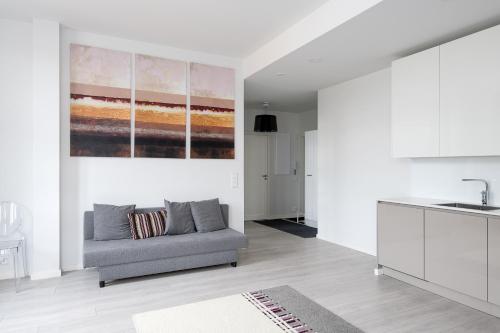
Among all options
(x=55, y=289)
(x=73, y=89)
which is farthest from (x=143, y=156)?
(x=55, y=289)

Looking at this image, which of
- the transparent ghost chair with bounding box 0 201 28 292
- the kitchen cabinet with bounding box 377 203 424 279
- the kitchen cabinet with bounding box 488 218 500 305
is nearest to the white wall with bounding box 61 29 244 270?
the transparent ghost chair with bounding box 0 201 28 292

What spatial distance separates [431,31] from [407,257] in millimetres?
2278

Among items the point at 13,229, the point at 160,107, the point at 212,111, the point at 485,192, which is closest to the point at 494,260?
the point at 485,192

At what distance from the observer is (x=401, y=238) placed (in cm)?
341

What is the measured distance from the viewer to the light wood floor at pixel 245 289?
2.51 meters

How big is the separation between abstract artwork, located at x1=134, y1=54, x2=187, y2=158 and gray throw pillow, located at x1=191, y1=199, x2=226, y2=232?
0.72m

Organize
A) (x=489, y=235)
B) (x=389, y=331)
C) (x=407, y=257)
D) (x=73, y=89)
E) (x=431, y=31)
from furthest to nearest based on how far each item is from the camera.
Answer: (x=73, y=89) < (x=407, y=257) < (x=431, y=31) < (x=489, y=235) < (x=389, y=331)

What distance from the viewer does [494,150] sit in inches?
110

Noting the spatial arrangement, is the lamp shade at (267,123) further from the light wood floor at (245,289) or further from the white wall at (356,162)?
the light wood floor at (245,289)

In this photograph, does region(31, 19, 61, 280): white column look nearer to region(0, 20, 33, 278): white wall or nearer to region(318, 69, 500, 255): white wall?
region(0, 20, 33, 278): white wall

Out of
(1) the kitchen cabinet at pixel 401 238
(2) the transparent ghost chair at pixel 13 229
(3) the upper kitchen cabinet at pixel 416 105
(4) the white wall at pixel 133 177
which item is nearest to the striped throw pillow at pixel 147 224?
(4) the white wall at pixel 133 177

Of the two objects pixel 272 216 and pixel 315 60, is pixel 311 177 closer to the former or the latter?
pixel 272 216

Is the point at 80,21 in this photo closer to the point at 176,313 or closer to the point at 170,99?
the point at 170,99

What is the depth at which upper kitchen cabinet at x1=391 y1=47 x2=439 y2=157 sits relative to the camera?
3.29 meters
